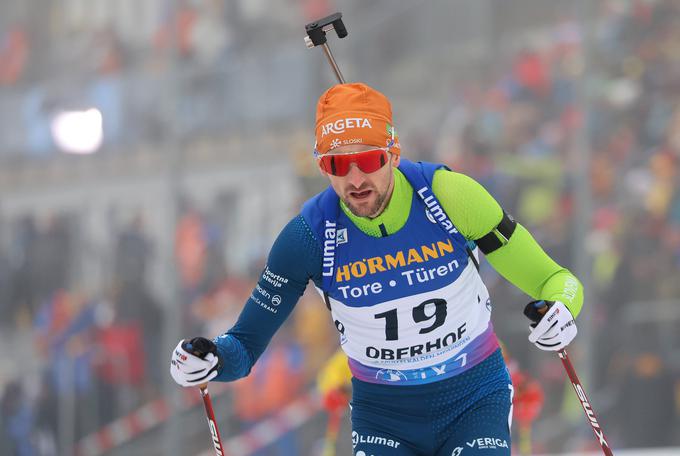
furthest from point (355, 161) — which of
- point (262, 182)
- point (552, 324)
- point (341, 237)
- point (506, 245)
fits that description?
point (262, 182)

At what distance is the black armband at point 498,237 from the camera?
11.3 feet

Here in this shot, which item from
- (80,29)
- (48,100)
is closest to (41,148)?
(48,100)

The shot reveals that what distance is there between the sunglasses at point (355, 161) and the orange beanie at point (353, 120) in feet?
0.13

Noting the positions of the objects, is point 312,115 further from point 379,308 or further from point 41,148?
point 379,308

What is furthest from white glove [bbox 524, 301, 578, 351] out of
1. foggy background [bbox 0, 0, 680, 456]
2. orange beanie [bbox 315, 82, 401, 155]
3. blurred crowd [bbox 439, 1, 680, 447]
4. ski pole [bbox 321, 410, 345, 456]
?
blurred crowd [bbox 439, 1, 680, 447]

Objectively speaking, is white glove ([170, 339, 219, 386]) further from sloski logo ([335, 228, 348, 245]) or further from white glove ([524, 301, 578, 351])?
white glove ([524, 301, 578, 351])

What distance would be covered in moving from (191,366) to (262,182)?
190 inches

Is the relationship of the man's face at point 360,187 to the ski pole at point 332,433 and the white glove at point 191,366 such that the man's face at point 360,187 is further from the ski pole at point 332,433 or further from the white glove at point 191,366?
the ski pole at point 332,433

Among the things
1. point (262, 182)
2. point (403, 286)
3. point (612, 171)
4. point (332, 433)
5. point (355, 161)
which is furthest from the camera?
point (262, 182)

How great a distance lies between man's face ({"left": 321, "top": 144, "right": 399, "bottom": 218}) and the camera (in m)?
3.32

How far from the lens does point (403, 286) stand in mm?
3439

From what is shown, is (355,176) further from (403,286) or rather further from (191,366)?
(191,366)

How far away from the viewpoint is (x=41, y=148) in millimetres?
9070

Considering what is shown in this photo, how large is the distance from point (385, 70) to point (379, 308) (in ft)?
15.8
